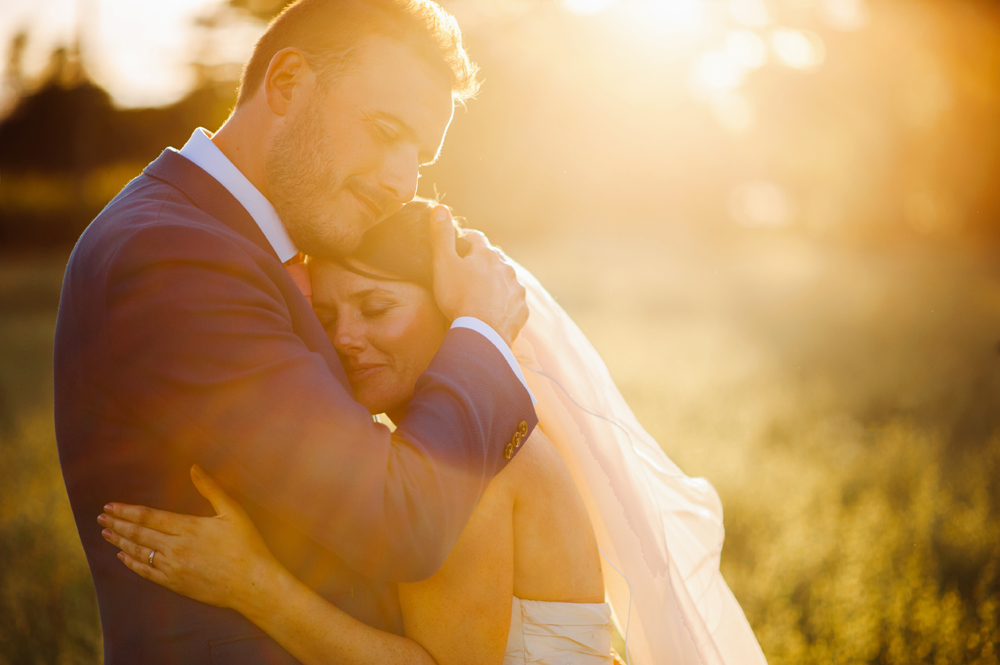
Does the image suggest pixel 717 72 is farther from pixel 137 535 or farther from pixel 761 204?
pixel 137 535

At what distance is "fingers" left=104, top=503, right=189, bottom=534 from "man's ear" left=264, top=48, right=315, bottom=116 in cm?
120

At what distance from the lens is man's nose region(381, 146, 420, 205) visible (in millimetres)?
2191

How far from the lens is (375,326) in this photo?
2486 mm

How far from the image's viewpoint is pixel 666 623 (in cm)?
247

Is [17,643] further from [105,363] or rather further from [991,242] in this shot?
[991,242]

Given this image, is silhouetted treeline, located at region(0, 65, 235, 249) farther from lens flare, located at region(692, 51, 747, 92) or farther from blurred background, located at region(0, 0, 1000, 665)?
lens flare, located at region(692, 51, 747, 92)

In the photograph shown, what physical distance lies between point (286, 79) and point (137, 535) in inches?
53.9

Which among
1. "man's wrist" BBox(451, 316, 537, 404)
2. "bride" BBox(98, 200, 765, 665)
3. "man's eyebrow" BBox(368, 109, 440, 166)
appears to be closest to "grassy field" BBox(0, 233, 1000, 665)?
"bride" BBox(98, 200, 765, 665)

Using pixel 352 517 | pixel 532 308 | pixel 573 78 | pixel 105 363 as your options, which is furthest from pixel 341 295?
pixel 573 78

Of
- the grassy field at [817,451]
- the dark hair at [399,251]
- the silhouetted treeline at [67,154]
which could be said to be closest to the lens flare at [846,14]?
the grassy field at [817,451]

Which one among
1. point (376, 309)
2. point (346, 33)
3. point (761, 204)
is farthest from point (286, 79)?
point (761, 204)

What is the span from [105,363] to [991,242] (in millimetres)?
17691

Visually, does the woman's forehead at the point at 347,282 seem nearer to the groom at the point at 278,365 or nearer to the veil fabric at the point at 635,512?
the groom at the point at 278,365

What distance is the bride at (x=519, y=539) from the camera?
168cm
